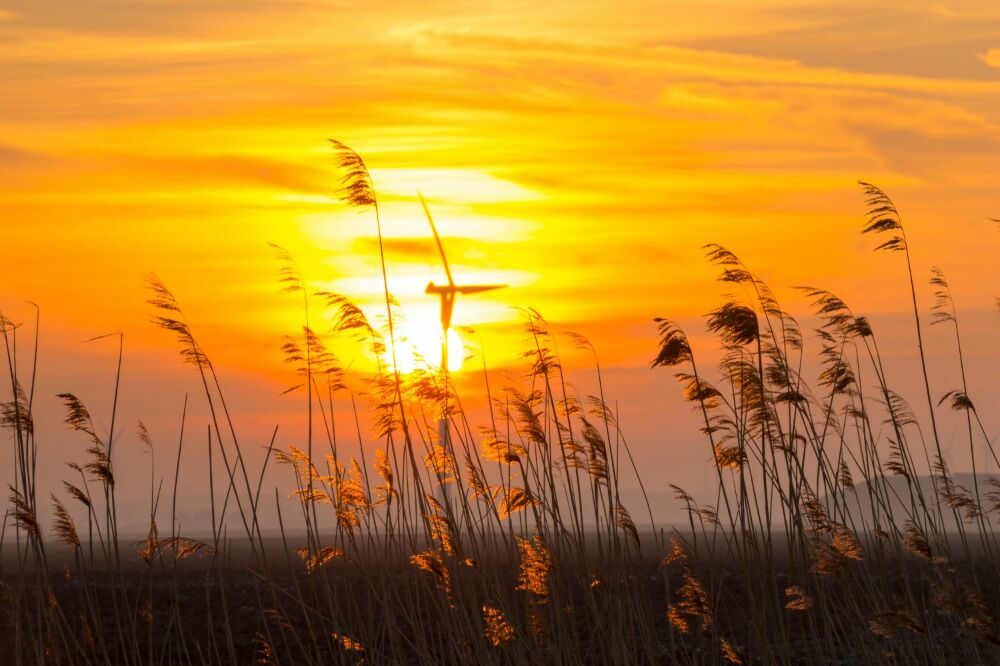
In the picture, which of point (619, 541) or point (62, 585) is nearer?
point (619, 541)

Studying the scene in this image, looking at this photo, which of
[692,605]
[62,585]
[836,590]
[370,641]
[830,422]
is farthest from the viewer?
[62,585]

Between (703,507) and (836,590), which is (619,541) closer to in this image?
(703,507)

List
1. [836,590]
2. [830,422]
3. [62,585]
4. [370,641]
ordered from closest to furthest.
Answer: [370,641] → [836,590] → [830,422] → [62,585]

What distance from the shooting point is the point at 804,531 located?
723 centimetres

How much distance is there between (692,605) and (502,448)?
1.79 meters

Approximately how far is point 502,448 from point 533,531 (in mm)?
623

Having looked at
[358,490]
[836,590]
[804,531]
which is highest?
[358,490]

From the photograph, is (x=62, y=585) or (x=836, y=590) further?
(x=62, y=585)

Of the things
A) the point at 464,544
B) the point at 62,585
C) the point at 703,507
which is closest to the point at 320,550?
the point at 464,544

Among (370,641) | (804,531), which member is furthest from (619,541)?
(370,641)

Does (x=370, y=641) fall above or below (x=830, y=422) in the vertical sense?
below

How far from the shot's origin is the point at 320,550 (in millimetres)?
7355

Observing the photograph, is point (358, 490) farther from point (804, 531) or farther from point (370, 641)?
point (804, 531)

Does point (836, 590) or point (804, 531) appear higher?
point (804, 531)
